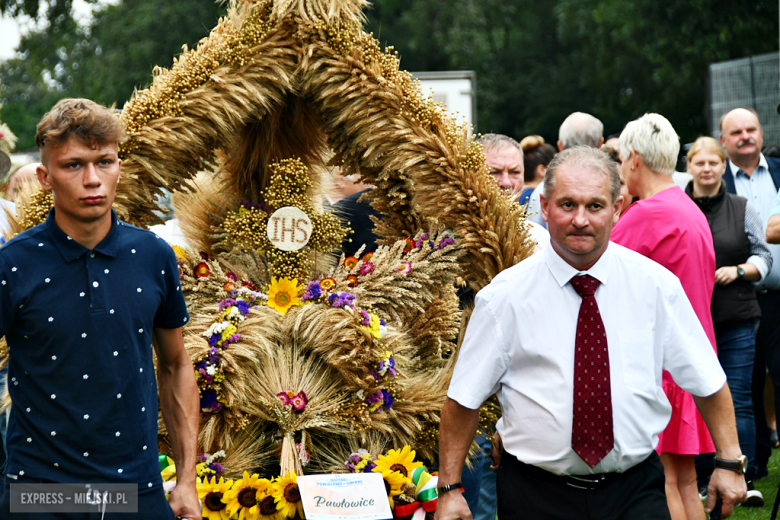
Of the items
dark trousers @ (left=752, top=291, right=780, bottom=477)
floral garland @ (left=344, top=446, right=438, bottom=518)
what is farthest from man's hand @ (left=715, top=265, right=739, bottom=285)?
floral garland @ (left=344, top=446, right=438, bottom=518)

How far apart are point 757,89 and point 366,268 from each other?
9570 millimetres

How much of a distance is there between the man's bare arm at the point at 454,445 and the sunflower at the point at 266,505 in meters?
0.63

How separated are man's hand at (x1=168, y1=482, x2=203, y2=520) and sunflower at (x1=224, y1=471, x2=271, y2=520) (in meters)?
0.51

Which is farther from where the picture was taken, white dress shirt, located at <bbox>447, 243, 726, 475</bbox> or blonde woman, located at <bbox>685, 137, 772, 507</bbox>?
blonde woman, located at <bbox>685, 137, 772, 507</bbox>

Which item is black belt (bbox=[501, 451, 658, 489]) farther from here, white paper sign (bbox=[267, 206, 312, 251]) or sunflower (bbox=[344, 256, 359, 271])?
white paper sign (bbox=[267, 206, 312, 251])

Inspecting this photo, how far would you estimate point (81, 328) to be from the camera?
2.29m

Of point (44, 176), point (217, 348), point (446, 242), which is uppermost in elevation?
point (44, 176)

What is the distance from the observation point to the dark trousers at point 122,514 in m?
2.24

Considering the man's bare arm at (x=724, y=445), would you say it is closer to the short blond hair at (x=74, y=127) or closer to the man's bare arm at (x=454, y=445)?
the man's bare arm at (x=454, y=445)

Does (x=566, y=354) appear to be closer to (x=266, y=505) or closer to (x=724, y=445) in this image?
(x=724, y=445)

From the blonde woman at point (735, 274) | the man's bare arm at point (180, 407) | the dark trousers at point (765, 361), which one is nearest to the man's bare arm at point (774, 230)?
the blonde woman at point (735, 274)

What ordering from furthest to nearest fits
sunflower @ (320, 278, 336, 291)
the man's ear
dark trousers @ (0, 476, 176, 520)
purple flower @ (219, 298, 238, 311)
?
sunflower @ (320, 278, 336, 291)
purple flower @ (219, 298, 238, 311)
the man's ear
dark trousers @ (0, 476, 176, 520)

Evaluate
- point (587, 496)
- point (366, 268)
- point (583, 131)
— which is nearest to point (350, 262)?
point (366, 268)

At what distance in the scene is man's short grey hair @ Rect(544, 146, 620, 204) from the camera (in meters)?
2.76
